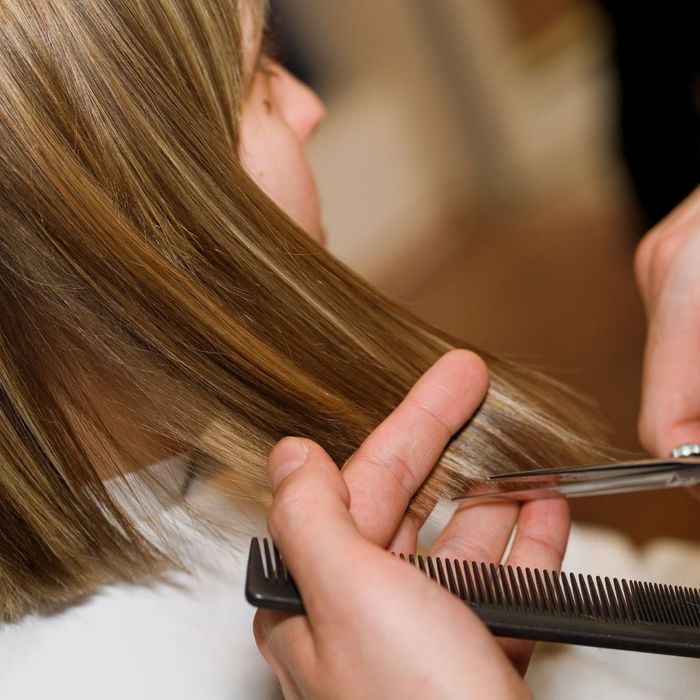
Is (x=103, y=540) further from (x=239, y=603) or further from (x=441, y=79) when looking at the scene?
(x=441, y=79)

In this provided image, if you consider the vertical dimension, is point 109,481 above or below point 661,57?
below

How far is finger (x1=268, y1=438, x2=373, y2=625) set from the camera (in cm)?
43

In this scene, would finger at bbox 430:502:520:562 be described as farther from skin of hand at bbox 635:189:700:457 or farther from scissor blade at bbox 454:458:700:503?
skin of hand at bbox 635:189:700:457

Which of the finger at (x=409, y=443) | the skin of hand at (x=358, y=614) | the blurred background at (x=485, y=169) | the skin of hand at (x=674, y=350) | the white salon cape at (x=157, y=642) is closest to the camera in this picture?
the skin of hand at (x=358, y=614)

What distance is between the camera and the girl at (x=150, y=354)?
1.97 ft

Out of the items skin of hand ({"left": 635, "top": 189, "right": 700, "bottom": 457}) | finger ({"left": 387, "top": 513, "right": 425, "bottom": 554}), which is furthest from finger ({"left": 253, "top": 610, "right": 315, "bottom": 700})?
skin of hand ({"left": 635, "top": 189, "right": 700, "bottom": 457})

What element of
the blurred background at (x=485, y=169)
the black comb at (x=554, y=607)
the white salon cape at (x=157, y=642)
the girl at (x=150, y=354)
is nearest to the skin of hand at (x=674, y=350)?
the girl at (x=150, y=354)

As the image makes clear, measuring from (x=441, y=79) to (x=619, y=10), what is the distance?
39.2 inches

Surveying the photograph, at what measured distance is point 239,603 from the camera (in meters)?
0.72

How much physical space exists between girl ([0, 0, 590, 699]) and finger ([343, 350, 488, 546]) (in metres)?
0.05

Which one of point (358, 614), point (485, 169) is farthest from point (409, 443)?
point (485, 169)

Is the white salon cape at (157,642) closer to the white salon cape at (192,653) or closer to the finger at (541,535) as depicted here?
the white salon cape at (192,653)

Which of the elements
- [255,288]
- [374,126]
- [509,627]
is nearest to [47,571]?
[255,288]

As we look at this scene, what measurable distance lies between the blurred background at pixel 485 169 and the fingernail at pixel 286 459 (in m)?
1.38
